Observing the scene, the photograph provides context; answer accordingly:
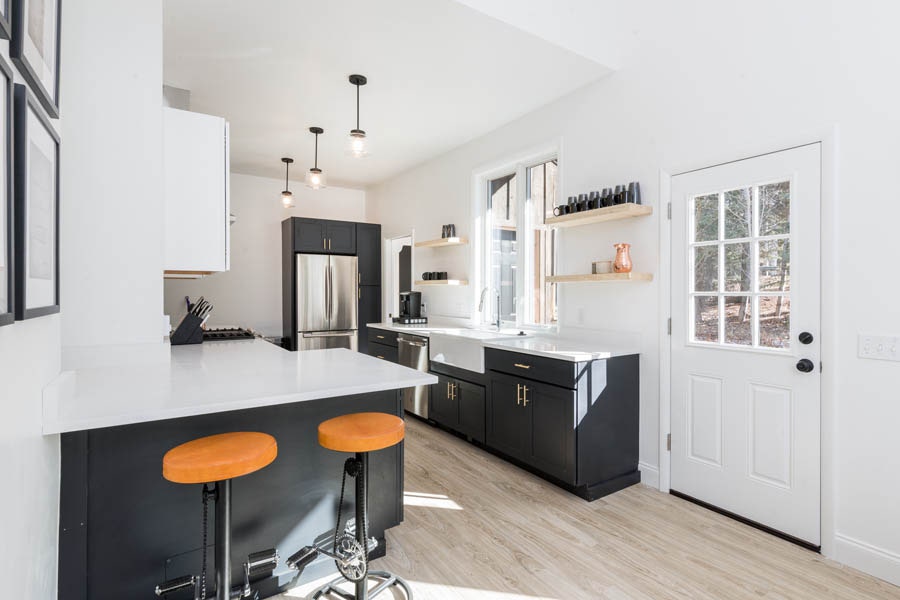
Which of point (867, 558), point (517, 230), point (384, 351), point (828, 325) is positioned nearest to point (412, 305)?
point (384, 351)

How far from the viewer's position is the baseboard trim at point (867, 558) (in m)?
2.04

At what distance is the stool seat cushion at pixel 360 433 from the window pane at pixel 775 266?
2.10 meters

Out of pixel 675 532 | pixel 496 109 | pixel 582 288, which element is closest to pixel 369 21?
pixel 496 109

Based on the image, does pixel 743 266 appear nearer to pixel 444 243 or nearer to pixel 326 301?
pixel 444 243

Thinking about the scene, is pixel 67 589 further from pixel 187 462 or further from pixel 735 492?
pixel 735 492

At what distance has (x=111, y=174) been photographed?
2.10 m

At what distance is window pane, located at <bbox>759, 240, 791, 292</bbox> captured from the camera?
2.41 meters

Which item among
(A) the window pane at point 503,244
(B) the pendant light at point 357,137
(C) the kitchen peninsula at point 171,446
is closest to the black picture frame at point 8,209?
(C) the kitchen peninsula at point 171,446

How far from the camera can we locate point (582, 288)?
3545 millimetres

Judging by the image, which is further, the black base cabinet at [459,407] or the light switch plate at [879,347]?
the black base cabinet at [459,407]

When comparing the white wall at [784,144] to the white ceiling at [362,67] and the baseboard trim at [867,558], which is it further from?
the white ceiling at [362,67]

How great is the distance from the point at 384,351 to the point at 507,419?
2.05 metres

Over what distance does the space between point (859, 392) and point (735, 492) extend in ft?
2.82

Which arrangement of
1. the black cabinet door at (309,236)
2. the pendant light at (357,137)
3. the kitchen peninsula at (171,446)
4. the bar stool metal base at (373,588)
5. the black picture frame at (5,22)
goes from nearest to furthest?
the black picture frame at (5,22) < the kitchen peninsula at (171,446) < the bar stool metal base at (373,588) < the pendant light at (357,137) < the black cabinet door at (309,236)
